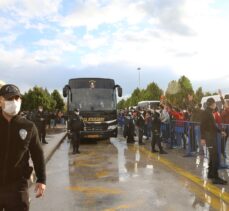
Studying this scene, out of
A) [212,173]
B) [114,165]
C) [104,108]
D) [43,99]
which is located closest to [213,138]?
[212,173]

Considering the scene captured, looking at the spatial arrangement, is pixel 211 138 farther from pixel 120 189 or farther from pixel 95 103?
pixel 95 103

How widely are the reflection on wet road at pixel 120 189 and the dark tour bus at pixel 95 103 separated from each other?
21.3ft

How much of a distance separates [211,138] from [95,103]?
35.3ft

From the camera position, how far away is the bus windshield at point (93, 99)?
730 inches

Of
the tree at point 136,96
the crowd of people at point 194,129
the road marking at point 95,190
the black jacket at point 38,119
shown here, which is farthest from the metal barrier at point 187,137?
the tree at point 136,96

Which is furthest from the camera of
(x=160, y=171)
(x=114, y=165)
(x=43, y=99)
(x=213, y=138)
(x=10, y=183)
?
(x=43, y=99)

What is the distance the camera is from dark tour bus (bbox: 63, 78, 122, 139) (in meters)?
18.4

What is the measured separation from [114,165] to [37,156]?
7.89 m

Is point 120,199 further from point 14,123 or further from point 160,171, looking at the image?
point 14,123

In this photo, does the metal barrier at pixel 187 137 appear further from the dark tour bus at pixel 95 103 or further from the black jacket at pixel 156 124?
the dark tour bus at pixel 95 103

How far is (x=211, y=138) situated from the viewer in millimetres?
8250

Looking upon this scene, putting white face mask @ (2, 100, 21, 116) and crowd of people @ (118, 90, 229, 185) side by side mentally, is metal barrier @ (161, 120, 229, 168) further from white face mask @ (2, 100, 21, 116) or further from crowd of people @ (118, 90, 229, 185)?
white face mask @ (2, 100, 21, 116)

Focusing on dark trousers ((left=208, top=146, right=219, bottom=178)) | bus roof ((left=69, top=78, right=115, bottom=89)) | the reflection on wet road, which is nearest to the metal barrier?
the reflection on wet road

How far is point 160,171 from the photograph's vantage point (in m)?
10.0
